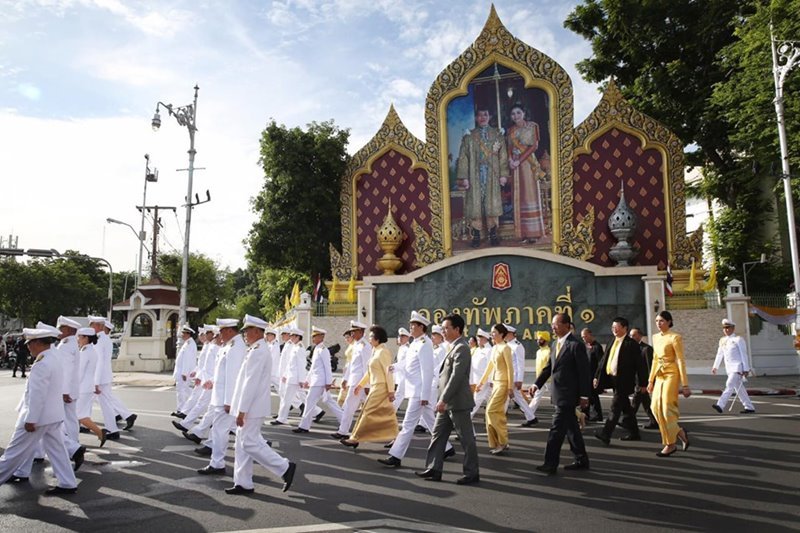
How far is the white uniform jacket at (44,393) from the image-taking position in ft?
20.5

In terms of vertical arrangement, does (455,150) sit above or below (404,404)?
above

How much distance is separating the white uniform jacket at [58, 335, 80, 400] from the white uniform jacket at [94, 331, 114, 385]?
78.7 inches

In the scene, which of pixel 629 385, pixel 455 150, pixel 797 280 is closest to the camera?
pixel 629 385

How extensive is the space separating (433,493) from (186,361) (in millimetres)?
7272

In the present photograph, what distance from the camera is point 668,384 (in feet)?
26.6

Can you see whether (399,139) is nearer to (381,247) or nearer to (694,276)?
(381,247)

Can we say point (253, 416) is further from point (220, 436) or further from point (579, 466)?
point (579, 466)

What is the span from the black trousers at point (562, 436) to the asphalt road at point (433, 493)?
0.73 feet

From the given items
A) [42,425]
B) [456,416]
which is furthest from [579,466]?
[42,425]

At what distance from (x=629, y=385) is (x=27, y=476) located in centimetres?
791

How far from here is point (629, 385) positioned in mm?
9117

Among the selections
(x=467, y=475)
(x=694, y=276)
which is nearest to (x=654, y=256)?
(x=694, y=276)

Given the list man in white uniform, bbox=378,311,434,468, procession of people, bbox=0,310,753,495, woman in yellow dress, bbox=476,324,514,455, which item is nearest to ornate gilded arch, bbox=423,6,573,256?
procession of people, bbox=0,310,753,495

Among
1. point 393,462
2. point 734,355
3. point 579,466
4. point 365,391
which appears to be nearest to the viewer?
point 579,466
